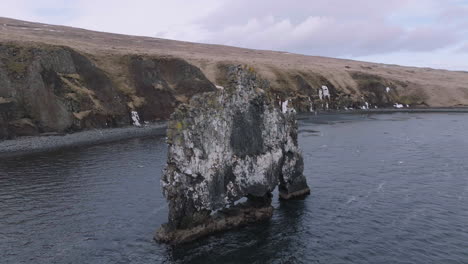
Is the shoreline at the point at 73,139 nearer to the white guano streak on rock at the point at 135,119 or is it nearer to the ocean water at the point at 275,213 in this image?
the white guano streak on rock at the point at 135,119

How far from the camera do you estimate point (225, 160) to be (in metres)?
45.6

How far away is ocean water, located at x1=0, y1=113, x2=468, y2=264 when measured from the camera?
38.0 metres

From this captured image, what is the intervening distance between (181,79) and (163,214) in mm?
99644

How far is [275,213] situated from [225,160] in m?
10.4

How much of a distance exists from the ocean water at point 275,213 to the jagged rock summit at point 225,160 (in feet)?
6.87

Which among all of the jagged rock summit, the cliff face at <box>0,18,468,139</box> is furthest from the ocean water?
the cliff face at <box>0,18,468,139</box>

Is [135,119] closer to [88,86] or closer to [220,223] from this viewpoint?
[88,86]

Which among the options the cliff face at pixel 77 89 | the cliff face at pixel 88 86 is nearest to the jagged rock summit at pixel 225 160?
the cliff face at pixel 88 86

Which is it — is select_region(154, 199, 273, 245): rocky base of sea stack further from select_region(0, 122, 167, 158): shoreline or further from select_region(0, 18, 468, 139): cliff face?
select_region(0, 18, 468, 139): cliff face

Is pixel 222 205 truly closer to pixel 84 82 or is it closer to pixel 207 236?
pixel 207 236

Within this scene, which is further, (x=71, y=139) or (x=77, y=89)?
(x=77, y=89)

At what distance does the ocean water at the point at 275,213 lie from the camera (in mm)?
38000

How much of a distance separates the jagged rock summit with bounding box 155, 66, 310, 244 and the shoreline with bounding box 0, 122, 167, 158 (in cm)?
5813

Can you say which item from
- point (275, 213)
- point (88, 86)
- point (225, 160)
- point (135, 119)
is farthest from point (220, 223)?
point (88, 86)
